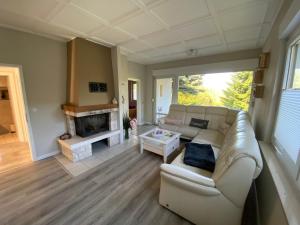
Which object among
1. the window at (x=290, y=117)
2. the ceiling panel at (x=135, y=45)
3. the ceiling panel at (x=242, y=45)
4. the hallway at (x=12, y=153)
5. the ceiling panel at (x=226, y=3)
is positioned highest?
the ceiling panel at (x=135, y=45)

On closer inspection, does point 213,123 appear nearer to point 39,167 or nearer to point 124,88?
point 124,88

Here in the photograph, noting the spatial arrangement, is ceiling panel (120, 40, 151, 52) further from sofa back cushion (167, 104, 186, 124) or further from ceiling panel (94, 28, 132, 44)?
sofa back cushion (167, 104, 186, 124)

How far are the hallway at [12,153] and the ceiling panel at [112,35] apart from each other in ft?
9.85

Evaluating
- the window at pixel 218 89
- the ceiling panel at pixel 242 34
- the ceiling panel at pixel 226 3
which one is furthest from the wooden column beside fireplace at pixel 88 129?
the ceiling panel at pixel 242 34

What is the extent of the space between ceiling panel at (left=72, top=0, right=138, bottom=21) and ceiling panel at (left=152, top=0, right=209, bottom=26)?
367 millimetres

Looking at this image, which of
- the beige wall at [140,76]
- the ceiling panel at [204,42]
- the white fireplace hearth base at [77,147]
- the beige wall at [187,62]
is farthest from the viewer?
the beige wall at [140,76]

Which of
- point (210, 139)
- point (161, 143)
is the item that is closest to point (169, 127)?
point (161, 143)

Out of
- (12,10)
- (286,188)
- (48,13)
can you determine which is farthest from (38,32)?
(286,188)

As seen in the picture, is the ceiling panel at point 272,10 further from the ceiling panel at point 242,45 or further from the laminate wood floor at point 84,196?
the laminate wood floor at point 84,196

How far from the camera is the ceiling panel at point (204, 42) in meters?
2.79

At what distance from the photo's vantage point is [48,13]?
1.88 metres

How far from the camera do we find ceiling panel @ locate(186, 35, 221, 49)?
2.79 meters

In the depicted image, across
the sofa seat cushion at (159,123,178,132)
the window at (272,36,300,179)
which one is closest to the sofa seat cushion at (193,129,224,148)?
the sofa seat cushion at (159,123,178,132)

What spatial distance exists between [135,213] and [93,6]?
2.73 m
